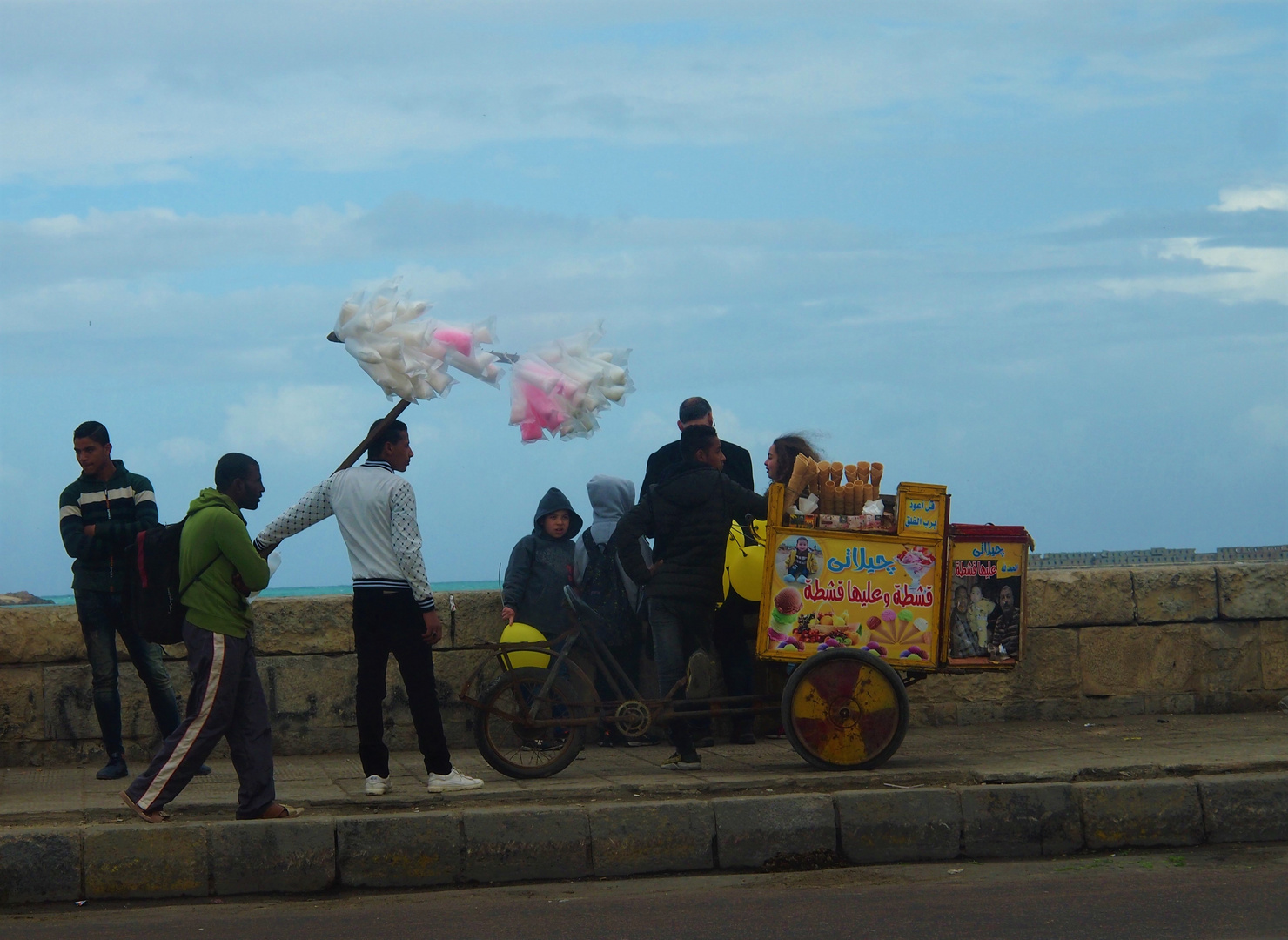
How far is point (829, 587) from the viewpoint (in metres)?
7.06

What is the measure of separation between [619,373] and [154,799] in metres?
3.15

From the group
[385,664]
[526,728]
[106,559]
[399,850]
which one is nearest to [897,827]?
[526,728]

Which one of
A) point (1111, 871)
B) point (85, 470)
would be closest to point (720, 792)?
point (1111, 871)

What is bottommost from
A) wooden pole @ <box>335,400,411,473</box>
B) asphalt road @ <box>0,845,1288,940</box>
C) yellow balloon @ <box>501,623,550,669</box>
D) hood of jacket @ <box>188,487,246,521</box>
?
asphalt road @ <box>0,845,1288,940</box>

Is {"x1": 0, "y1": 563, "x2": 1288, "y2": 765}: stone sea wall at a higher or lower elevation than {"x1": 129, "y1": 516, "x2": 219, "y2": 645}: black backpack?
lower

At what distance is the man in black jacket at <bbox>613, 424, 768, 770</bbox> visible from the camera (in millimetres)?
7391

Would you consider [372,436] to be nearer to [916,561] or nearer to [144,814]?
[144,814]

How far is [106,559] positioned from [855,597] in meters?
4.00

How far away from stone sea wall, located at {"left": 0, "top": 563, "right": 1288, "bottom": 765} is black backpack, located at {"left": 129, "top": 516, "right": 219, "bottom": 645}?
2034mm

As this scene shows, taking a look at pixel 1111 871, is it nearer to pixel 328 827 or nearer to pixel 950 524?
pixel 950 524

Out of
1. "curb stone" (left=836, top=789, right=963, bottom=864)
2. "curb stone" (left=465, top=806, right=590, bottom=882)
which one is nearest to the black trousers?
"curb stone" (left=465, top=806, right=590, bottom=882)

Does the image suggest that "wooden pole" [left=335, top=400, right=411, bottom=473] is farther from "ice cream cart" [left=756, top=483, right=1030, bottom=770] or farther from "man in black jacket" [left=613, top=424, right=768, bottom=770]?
"ice cream cart" [left=756, top=483, right=1030, bottom=770]

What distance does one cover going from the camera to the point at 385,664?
668 centimetres

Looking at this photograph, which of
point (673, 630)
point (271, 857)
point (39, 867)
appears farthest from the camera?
point (673, 630)
